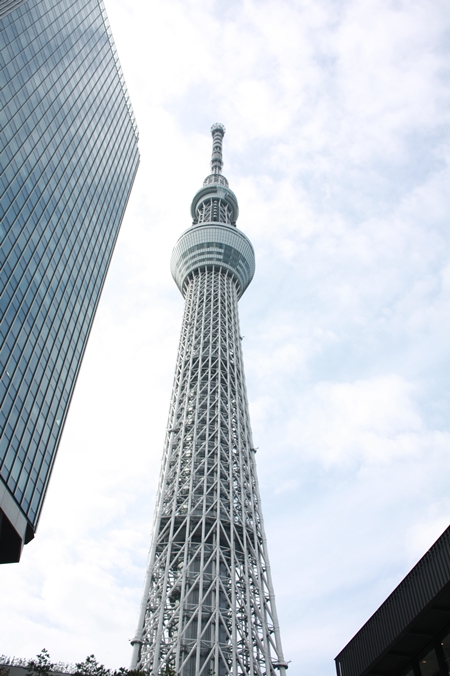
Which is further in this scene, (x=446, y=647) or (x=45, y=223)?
(x=45, y=223)

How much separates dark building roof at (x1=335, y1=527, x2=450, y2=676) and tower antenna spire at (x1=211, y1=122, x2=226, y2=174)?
127856 mm

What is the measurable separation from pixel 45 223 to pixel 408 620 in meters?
58.9

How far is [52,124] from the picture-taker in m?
73.6

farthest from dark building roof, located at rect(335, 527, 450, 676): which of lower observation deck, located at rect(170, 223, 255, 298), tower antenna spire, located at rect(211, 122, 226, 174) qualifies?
tower antenna spire, located at rect(211, 122, 226, 174)

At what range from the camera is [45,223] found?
68062mm

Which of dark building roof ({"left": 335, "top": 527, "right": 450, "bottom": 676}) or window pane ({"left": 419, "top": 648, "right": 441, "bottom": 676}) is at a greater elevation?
dark building roof ({"left": 335, "top": 527, "right": 450, "bottom": 676})

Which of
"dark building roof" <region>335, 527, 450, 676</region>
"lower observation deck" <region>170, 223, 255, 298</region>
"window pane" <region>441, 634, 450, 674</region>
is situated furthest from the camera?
"lower observation deck" <region>170, 223, 255, 298</region>

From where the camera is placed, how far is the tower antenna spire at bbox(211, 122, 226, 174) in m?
142

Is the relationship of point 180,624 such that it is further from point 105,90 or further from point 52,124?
point 105,90

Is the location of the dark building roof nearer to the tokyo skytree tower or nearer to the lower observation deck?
the tokyo skytree tower

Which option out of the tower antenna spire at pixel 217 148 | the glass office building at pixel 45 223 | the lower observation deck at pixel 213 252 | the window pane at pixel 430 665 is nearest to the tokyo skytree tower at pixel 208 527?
the lower observation deck at pixel 213 252

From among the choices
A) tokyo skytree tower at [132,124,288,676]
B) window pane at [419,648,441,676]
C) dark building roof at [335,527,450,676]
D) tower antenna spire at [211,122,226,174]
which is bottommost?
window pane at [419,648,441,676]

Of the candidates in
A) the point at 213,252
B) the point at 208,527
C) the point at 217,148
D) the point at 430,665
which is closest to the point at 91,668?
the point at 430,665

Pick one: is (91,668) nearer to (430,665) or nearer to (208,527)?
(430,665)
